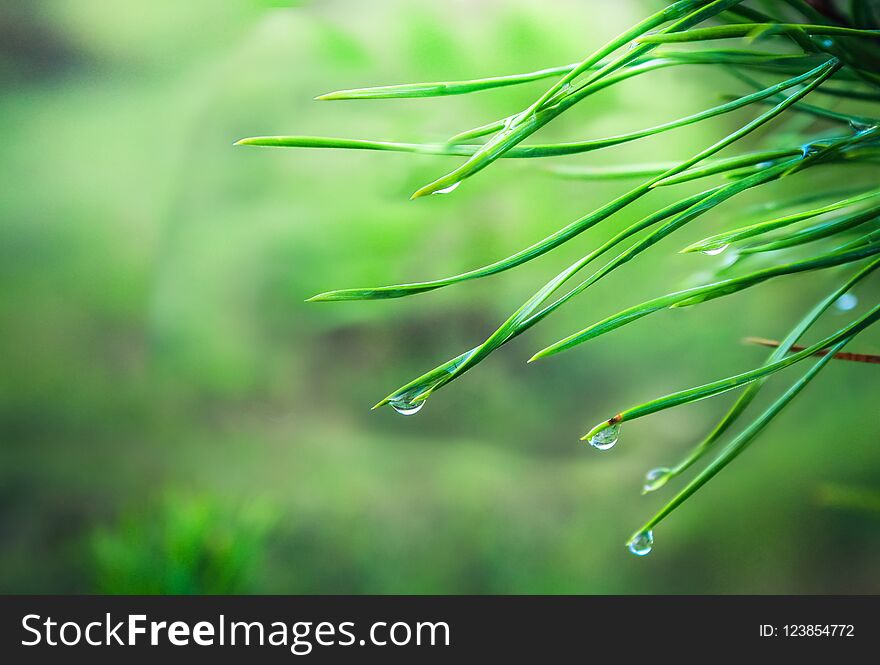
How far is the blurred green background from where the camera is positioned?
495mm

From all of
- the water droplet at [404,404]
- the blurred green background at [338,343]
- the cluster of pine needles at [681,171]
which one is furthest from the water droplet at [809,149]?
the blurred green background at [338,343]

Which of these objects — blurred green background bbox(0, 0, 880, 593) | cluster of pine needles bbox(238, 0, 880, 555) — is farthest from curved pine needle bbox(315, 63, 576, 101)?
blurred green background bbox(0, 0, 880, 593)

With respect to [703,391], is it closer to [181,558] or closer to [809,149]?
[809,149]

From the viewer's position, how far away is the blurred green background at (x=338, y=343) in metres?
0.49

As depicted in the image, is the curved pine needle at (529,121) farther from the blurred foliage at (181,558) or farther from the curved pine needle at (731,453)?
the blurred foliage at (181,558)

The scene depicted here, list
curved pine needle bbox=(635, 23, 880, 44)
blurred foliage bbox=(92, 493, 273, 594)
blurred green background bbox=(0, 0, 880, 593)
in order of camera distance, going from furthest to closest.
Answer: blurred green background bbox=(0, 0, 880, 593) → blurred foliage bbox=(92, 493, 273, 594) → curved pine needle bbox=(635, 23, 880, 44)

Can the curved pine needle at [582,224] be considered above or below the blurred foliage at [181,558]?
below

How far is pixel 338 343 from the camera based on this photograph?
0.55 m

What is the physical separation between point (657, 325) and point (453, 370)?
0.45m

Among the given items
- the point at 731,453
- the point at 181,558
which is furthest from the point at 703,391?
the point at 181,558

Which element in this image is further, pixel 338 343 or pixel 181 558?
pixel 338 343

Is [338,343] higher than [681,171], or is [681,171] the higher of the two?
[338,343]

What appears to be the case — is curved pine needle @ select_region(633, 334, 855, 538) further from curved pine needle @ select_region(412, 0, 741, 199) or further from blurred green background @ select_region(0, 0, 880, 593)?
blurred green background @ select_region(0, 0, 880, 593)

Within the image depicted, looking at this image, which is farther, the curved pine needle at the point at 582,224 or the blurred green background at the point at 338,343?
the blurred green background at the point at 338,343
